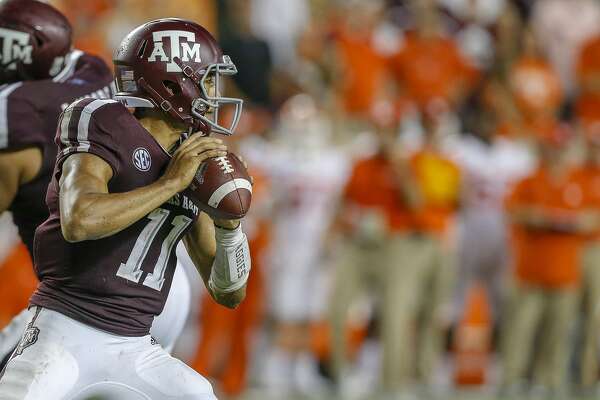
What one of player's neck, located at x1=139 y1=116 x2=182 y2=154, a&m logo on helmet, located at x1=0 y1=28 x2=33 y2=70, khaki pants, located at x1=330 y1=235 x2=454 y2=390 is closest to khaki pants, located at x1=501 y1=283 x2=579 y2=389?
khaki pants, located at x1=330 y1=235 x2=454 y2=390

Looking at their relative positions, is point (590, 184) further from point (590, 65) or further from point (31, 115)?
point (31, 115)

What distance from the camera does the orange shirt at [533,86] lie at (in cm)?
862

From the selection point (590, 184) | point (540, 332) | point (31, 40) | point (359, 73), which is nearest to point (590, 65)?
point (590, 184)

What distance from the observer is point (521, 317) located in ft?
23.7

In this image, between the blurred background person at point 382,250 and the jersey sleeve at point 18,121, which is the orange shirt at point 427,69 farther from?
the jersey sleeve at point 18,121

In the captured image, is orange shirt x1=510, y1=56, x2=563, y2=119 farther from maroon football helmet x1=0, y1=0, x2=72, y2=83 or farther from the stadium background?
maroon football helmet x1=0, y1=0, x2=72, y2=83

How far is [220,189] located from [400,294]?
4187 mm

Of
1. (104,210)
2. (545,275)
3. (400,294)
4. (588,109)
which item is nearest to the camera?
(104,210)

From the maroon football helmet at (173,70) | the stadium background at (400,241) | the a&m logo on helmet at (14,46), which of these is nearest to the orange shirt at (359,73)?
the stadium background at (400,241)

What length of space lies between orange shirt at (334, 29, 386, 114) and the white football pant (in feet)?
18.6

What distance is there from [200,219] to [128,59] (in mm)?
533

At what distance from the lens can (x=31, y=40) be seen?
362cm

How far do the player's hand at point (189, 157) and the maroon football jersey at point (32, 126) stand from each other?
763 mm

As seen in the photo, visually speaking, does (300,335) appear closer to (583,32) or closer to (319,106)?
(319,106)
